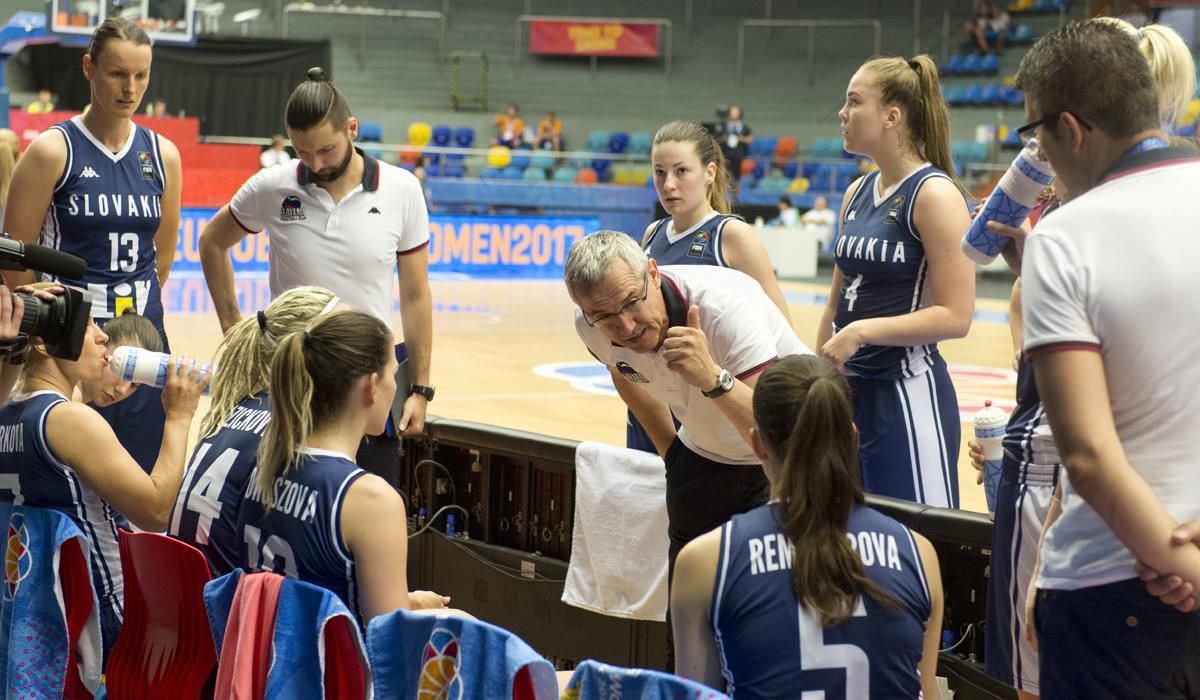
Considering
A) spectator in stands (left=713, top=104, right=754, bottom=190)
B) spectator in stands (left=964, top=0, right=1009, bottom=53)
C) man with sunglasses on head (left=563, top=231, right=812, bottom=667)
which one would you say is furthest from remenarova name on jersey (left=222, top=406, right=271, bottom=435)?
spectator in stands (left=964, top=0, right=1009, bottom=53)

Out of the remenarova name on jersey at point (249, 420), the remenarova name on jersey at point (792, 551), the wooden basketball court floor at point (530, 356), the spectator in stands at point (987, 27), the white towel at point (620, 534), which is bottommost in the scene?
the wooden basketball court floor at point (530, 356)

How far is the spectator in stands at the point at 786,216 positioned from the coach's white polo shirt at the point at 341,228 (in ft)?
53.3

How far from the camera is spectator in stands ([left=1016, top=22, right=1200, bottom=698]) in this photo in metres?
1.78

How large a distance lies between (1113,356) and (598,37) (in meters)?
25.8

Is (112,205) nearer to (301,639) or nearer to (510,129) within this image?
(301,639)

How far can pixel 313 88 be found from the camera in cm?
360

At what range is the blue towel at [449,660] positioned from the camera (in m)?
1.86

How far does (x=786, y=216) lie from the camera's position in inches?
783

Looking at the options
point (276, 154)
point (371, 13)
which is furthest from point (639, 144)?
point (276, 154)

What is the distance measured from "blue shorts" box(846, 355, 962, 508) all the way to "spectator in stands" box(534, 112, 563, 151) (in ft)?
65.3

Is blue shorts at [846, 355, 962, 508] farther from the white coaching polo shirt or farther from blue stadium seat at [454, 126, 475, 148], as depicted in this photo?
blue stadium seat at [454, 126, 475, 148]

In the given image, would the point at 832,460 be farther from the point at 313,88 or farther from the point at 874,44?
the point at 874,44

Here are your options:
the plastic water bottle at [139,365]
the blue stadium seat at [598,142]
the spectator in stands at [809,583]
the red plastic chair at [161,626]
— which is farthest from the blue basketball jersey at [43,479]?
the blue stadium seat at [598,142]

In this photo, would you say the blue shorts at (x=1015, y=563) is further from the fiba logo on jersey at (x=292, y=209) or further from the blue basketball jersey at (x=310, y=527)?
the fiba logo on jersey at (x=292, y=209)
